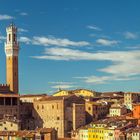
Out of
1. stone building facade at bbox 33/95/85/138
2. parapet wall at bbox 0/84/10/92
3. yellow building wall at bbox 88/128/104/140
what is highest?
parapet wall at bbox 0/84/10/92

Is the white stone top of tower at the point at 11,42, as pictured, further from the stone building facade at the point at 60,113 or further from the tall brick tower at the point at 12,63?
the stone building facade at the point at 60,113

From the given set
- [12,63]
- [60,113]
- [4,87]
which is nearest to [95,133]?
[60,113]

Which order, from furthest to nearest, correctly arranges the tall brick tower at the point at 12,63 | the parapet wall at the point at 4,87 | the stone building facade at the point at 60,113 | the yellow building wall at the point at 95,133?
the tall brick tower at the point at 12,63
the parapet wall at the point at 4,87
the stone building facade at the point at 60,113
the yellow building wall at the point at 95,133

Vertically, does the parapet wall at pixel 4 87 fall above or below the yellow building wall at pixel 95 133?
above

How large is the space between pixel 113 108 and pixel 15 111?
683cm

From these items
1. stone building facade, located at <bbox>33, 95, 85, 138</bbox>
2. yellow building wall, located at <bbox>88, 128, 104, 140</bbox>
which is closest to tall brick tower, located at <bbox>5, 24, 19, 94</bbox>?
stone building facade, located at <bbox>33, 95, 85, 138</bbox>

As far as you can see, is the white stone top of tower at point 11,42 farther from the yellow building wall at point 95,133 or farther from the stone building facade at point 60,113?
the yellow building wall at point 95,133

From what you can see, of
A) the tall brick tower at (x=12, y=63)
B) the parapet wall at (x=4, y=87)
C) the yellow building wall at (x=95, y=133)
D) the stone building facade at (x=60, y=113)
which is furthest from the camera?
the tall brick tower at (x=12, y=63)

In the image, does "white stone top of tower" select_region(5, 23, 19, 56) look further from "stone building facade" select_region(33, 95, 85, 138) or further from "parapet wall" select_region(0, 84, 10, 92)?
"stone building facade" select_region(33, 95, 85, 138)

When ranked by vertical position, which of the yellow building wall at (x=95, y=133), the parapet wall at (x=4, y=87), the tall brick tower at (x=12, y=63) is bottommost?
the yellow building wall at (x=95, y=133)

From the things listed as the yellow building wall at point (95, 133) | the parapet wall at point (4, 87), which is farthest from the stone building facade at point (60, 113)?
the parapet wall at point (4, 87)

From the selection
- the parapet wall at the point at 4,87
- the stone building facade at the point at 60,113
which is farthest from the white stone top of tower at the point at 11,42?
the stone building facade at the point at 60,113

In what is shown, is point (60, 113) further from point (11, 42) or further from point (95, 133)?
point (11, 42)

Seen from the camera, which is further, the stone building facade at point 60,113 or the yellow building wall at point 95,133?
the stone building facade at point 60,113
